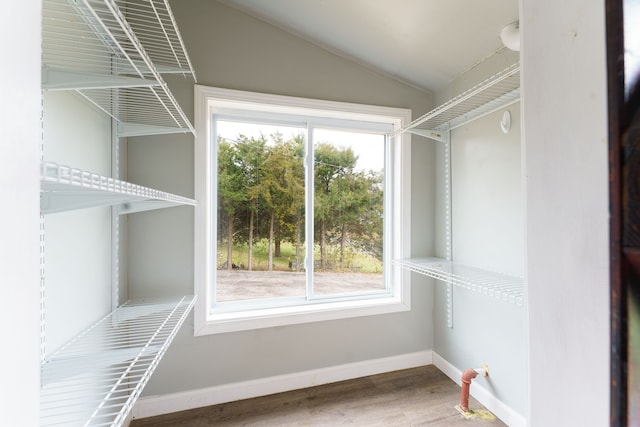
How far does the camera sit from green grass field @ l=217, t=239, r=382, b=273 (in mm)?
1844

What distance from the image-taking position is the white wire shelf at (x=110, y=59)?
0.76 meters

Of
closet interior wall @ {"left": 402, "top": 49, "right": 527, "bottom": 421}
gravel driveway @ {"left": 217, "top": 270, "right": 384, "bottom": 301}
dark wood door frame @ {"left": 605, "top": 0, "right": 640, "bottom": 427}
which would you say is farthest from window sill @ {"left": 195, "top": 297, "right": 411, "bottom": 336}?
dark wood door frame @ {"left": 605, "top": 0, "right": 640, "bottom": 427}

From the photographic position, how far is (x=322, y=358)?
1.83 meters

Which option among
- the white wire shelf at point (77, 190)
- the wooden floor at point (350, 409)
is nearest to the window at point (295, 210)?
the wooden floor at point (350, 409)

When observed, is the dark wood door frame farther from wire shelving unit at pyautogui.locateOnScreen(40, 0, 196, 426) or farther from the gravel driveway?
the gravel driveway

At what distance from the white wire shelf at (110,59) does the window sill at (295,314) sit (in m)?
1.11

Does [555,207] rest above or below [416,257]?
above

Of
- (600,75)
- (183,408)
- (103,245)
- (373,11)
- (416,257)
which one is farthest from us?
(416,257)

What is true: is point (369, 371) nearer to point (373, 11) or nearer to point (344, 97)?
point (344, 97)

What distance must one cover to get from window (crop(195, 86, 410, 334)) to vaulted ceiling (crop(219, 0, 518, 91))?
34 cm

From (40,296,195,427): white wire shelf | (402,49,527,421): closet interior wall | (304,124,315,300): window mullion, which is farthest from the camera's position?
(304,124,315,300): window mullion

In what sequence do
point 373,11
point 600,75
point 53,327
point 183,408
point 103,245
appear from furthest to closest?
point 183,408, point 373,11, point 103,245, point 53,327, point 600,75

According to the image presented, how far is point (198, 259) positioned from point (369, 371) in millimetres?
1368

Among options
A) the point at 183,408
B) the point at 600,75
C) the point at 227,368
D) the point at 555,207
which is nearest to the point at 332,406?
the point at 227,368
